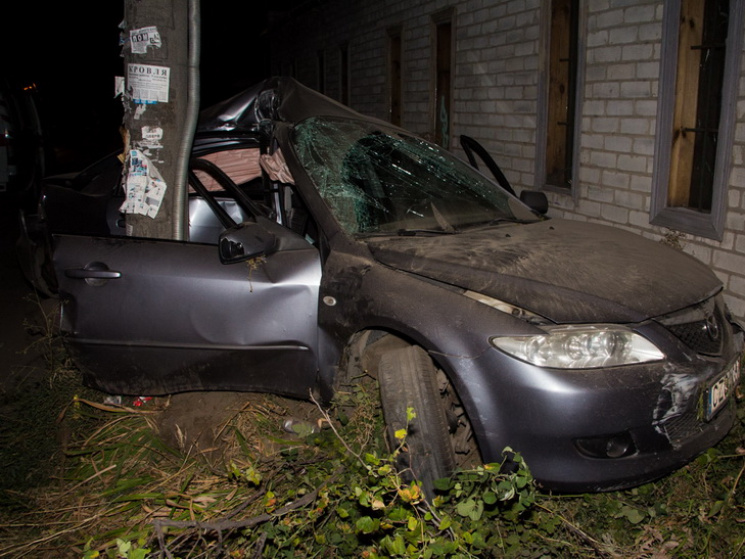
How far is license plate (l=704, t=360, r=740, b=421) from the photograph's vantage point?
2943 millimetres

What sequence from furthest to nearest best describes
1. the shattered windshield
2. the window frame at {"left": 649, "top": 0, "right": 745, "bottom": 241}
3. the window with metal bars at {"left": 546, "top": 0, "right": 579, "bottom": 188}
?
the window with metal bars at {"left": 546, "top": 0, "right": 579, "bottom": 188}, the window frame at {"left": 649, "top": 0, "right": 745, "bottom": 241}, the shattered windshield

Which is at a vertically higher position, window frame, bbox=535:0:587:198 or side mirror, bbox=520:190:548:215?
window frame, bbox=535:0:587:198

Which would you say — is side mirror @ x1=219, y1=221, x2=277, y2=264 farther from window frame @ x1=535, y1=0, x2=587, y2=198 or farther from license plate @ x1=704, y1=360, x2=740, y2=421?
window frame @ x1=535, y1=0, x2=587, y2=198

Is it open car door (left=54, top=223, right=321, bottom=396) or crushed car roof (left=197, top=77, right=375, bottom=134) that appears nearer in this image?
open car door (left=54, top=223, right=321, bottom=396)

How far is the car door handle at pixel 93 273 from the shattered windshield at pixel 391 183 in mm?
1104

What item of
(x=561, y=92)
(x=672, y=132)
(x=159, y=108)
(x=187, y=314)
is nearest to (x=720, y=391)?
(x=187, y=314)

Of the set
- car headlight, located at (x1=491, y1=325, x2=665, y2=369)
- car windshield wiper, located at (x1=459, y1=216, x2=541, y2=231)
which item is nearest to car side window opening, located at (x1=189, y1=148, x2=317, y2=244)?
car windshield wiper, located at (x1=459, y1=216, x2=541, y2=231)

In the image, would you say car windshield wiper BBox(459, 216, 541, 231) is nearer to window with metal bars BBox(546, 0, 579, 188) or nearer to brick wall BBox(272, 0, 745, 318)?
brick wall BBox(272, 0, 745, 318)

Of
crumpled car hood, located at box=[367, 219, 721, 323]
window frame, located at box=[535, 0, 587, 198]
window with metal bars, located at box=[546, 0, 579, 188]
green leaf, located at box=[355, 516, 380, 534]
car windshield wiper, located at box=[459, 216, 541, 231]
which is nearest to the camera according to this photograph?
green leaf, located at box=[355, 516, 380, 534]

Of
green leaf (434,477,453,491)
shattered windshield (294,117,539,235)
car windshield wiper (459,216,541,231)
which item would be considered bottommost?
green leaf (434,477,453,491)

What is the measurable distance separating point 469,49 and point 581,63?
2.92m

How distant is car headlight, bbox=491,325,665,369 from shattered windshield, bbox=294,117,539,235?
1.02m

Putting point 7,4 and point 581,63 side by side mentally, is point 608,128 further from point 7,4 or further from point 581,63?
point 7,4

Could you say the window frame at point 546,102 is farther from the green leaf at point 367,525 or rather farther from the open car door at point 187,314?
the green leaf at point 367,525
